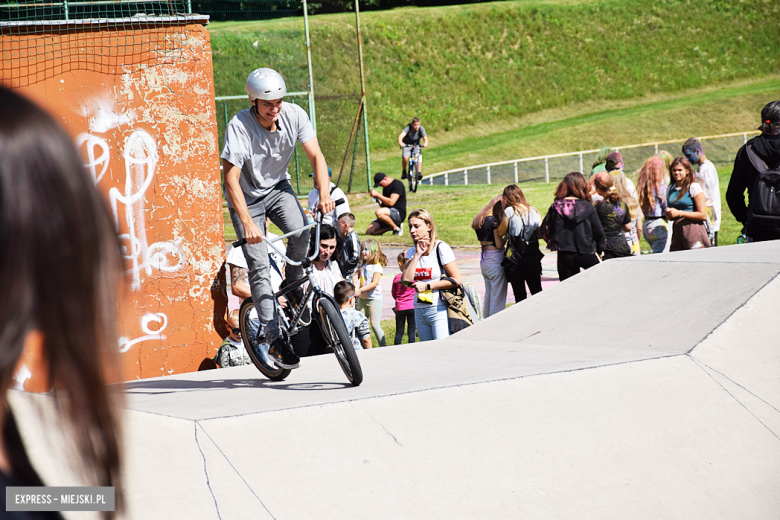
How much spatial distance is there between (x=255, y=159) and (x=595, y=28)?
52074mm

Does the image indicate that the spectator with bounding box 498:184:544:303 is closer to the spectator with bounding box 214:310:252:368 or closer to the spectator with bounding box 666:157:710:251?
the spectator with bounding box 666:157:710:251

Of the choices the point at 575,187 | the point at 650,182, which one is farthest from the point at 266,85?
the point at 650,182

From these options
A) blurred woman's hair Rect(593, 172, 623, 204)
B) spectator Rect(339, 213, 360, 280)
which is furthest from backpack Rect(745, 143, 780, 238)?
spectator Rect(339, 213, 360, 280)

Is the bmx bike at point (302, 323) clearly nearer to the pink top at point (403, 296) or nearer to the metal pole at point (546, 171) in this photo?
the pink top at point (403, 296)

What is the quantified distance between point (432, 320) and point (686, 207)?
3.52 m

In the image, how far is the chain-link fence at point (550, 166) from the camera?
3222cm

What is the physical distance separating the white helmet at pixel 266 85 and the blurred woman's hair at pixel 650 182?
619cm

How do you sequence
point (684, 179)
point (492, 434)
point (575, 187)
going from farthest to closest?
1. point (684, 179)
2. point (575, 187)
3. point (492, 434)

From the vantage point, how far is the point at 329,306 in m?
5.22

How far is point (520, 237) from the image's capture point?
29.0 feet

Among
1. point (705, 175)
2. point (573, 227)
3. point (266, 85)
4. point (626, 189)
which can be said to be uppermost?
point (266, 85)

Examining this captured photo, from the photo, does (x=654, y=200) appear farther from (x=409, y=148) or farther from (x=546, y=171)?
(x=546, y=171)

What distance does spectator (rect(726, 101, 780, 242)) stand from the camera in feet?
26.5

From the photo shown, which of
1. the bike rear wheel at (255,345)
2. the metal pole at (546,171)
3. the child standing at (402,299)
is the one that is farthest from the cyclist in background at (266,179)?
the metal pole at (546,171)
